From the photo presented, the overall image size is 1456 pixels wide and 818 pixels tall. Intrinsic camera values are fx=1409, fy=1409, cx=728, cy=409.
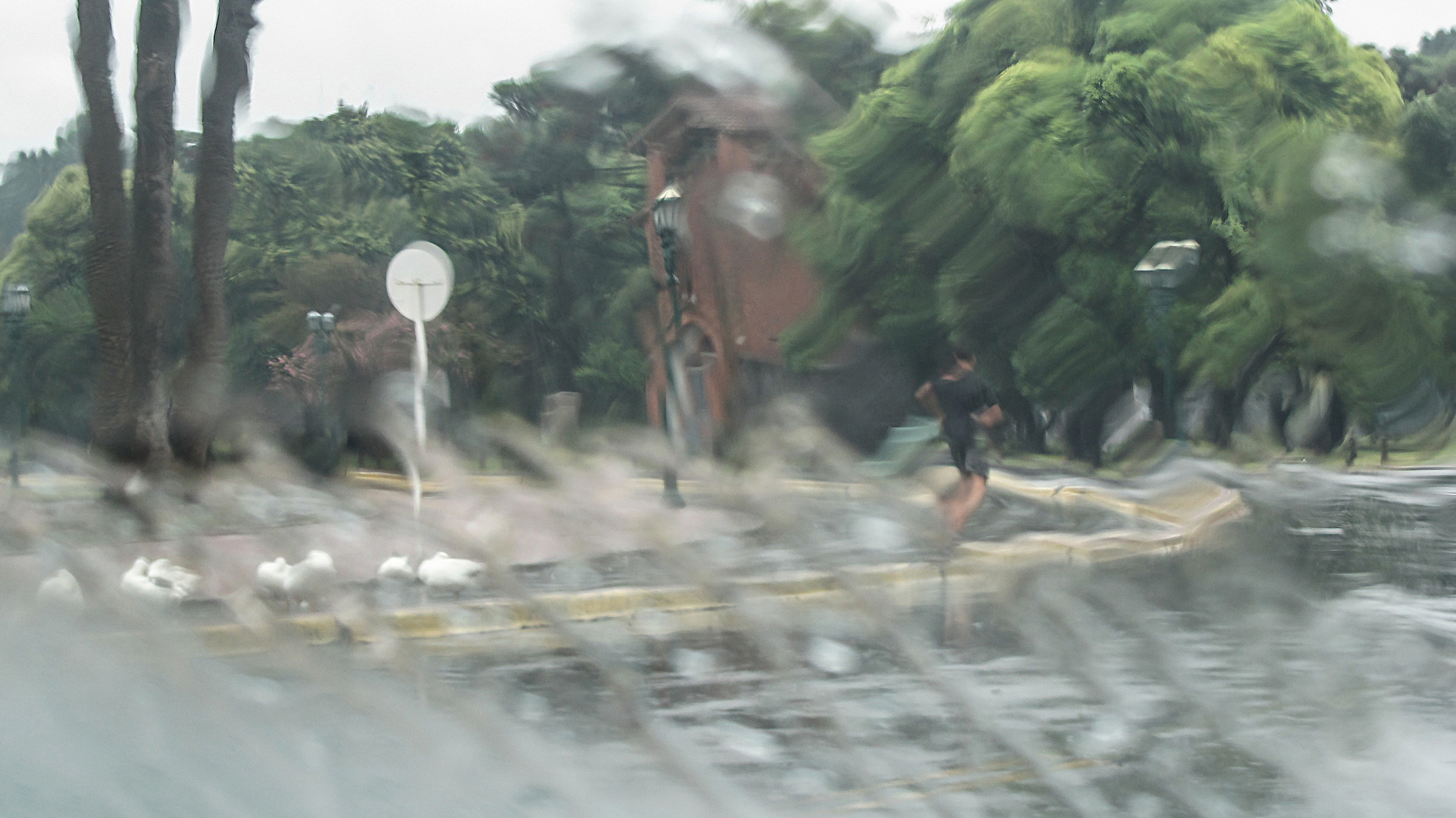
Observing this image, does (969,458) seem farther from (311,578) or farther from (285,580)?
(285,580)

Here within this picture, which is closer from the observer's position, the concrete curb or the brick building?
the concrete curb

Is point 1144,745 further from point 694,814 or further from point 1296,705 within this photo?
point 694,814

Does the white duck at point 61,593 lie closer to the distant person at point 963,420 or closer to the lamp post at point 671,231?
the distant person at point 963,420

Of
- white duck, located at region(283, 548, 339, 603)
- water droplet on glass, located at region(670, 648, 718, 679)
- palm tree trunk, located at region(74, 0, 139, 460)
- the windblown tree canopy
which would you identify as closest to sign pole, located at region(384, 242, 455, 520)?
white duck, located at region(283, 548, 339, 603)

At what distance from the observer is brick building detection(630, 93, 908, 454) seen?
1164 inches

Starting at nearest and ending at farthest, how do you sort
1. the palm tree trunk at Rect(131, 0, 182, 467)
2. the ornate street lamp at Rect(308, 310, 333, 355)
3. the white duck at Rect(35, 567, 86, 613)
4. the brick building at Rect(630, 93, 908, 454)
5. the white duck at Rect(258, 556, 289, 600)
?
the white duck at Rect(35, 567, 86, 613), the white duck at Rect(258, 556, 289, 600), the palm tree trunk at Rect(131, 0, 182, 467), the ornate street lamp at Rect(308, 310, 333, 355), the brick building at Rect(630, 93, 908, 454)

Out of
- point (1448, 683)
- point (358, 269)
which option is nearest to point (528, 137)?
point (358, 269)

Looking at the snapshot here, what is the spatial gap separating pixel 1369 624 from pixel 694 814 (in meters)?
5.64

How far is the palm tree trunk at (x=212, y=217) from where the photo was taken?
15.2 meters

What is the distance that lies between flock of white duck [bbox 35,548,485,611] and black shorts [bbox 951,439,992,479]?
3788 millimetres

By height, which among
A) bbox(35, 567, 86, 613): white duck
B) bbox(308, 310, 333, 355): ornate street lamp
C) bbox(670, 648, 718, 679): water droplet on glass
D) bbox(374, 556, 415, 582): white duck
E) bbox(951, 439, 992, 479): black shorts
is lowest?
bbox(670, 648, 718, 679): water droplet on glass

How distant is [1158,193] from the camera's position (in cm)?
2208

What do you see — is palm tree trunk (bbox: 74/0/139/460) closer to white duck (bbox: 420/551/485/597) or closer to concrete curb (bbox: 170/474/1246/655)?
white duck (bbox: 420/551/485/597)

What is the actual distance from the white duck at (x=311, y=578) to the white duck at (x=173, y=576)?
1.69ft
